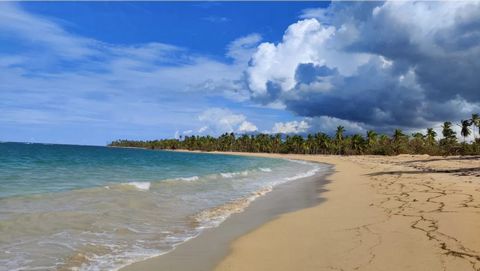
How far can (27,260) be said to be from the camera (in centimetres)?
778

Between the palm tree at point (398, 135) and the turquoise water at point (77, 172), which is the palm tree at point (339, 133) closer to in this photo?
the palm tree at point (398, 135)

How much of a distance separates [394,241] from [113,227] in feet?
23.9

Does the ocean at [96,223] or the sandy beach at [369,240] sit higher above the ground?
the sandy beach at [369,240]

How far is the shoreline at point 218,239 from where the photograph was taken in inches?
296

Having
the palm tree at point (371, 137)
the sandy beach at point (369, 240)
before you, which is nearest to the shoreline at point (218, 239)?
the sandy beach at point (369, 240)

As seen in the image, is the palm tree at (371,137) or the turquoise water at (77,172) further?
the palm tree at (371,137)

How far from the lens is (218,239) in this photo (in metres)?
9.91

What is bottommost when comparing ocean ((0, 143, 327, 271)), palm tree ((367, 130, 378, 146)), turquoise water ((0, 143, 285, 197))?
ocean ((0, 143, 327, 271))

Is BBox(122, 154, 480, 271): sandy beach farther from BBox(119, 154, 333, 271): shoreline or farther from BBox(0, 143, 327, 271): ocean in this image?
BBox(0, 143, 327, 271): ocean

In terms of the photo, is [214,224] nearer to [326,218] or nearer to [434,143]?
[326,218]

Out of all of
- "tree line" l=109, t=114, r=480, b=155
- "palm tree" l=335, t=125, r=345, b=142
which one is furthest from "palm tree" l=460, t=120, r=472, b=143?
"palm tree" l=335, t=125, r=345, b=142

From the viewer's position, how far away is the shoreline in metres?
7.52

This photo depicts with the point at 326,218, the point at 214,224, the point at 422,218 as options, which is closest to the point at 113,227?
the point at 214,224

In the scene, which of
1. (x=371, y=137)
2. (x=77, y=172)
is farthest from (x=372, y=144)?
(x=77, y=172)
